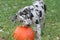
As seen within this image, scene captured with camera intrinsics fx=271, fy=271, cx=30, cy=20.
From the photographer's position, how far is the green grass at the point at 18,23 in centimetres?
802

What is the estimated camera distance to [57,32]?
8344 mm

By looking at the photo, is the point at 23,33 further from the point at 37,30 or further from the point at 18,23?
the point at 18,23

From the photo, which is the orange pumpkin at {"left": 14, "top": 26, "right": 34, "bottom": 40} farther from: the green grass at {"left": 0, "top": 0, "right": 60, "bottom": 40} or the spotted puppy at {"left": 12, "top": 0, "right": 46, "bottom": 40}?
the green grass at {"left": 0, "top": 0, "right": 60, "bottom": 40}

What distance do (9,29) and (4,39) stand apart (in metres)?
0.62

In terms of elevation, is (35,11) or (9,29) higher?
(35,11)

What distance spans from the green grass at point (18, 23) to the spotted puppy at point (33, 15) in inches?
16.0

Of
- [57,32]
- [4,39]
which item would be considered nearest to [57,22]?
Answer: [57,32]

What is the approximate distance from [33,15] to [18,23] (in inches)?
47.1

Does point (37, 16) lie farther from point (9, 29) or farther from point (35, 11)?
point (9, 29)

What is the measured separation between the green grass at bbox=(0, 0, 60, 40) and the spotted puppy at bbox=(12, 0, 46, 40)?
41cm

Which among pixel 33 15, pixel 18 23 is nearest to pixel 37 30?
pixel 33 15

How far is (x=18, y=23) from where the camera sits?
845 centimetres

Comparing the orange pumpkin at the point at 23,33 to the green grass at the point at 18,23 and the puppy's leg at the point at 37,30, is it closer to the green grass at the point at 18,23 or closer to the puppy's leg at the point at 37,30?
the puppy's leg at the point at 37,30

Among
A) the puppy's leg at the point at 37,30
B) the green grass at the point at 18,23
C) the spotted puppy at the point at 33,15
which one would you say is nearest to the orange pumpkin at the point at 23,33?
the spotted puppy at the point at 33,15
